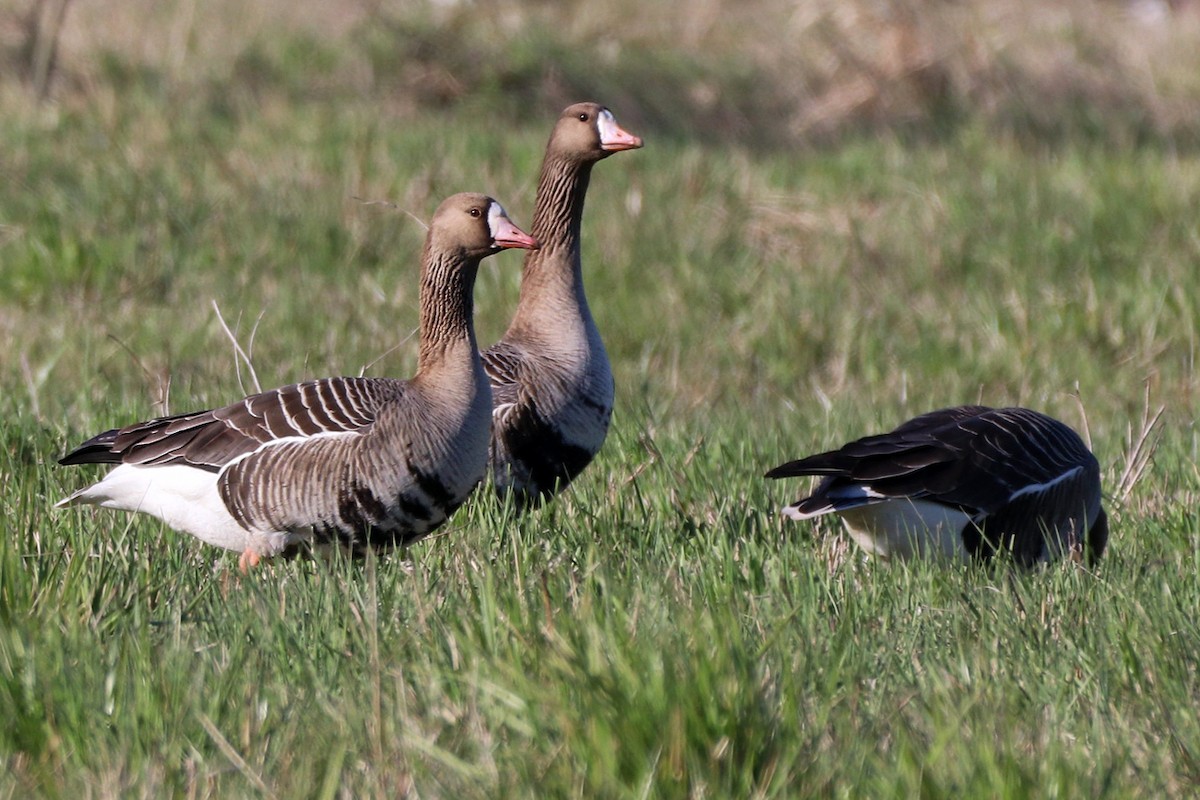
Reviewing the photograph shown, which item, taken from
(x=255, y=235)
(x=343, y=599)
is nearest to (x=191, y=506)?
(x=343, y=599)

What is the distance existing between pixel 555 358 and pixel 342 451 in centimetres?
123

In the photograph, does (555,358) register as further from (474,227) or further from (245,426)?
(245,426)

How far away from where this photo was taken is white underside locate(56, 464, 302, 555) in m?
4.98

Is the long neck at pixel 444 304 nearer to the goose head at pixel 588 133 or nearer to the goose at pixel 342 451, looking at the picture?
the goose at pixel 342 451

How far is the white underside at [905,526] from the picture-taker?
17.2 ft

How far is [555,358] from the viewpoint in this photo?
587 cm

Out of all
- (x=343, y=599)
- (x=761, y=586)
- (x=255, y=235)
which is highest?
(x=255, y=235)

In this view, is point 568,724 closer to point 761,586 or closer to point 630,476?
point 761,586

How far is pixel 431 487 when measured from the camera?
4797mm

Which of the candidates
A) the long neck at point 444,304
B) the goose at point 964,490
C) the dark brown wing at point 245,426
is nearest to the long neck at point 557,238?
the long neck at point 444,304

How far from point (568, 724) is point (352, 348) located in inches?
232

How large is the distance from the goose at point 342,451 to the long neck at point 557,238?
37.2 inches

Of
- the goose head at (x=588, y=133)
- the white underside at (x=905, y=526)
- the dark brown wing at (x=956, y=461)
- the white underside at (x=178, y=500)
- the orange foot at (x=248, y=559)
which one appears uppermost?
the goose head at (x=588, y=133)

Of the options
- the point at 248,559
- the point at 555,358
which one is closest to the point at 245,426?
the point at 248,559
